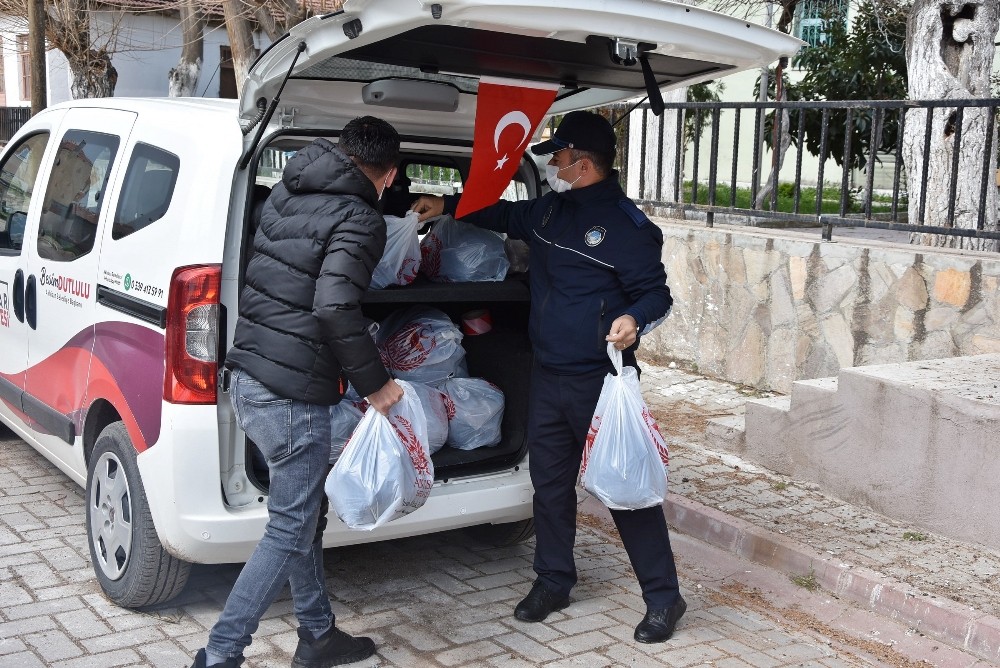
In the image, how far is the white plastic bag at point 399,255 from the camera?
417 centimetres

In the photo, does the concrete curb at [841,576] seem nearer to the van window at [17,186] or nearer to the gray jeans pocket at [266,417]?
the gray jeans pocket at [266,417]

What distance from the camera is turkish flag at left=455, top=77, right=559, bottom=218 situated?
4250 mm

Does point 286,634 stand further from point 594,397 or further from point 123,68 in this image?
point 123,68

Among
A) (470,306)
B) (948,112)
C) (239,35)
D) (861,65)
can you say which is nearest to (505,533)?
(470,306)

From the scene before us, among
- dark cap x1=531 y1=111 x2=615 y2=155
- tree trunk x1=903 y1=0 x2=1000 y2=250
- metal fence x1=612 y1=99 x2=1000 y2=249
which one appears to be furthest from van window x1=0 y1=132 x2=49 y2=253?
tree trunk x1=903 y1=0 x2=1000 y2=250

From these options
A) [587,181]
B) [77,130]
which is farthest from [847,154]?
[77,130]

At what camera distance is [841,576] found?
4539mm

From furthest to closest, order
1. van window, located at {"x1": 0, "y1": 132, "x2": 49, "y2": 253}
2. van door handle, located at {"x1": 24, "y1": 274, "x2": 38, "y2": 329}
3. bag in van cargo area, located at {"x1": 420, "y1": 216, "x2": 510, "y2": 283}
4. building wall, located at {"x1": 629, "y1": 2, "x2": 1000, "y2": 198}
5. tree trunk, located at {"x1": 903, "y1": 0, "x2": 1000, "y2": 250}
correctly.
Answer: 1. building wall, located at {"x1": 629, "y1": 2, "x2": 1000, "y2": 198}
2. tree trunk, located at {"x1": 903, "y1": 0, "x2": 1000, "y2": 250}
3. van window, located at {"x1": 0, "y1": 132, "x2": 49, "y2": 253}
4. van door handle, located at {"x1": 24, "y1": 274, "x2": 38, "y2": 329}
5. bag in van cargo area, located at {"x1": 420, "y1": 216, "x2": 510, "y2": 283}

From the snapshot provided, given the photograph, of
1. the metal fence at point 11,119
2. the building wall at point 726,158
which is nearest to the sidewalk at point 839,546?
the building wall at point 726,158

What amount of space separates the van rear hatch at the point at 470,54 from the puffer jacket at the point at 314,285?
0.38 meters

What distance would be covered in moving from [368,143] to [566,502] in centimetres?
162

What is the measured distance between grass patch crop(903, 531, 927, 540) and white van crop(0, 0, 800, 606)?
5.61 feet

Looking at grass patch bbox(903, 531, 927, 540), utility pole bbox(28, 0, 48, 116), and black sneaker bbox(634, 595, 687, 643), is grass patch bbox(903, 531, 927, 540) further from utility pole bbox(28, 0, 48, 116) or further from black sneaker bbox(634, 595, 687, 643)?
utility pole bbox(28, 0, 48, 116)

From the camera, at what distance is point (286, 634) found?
158 inches
